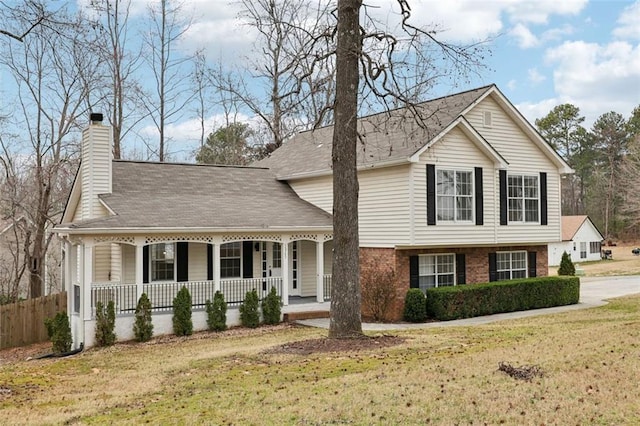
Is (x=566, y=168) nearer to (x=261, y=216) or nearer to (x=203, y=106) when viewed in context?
(x=261, y=216)

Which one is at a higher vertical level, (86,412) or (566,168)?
(566,168)

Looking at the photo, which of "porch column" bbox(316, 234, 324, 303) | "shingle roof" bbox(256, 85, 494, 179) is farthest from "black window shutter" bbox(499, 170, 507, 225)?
"porch column" bbox(316, 234, 324, 303)

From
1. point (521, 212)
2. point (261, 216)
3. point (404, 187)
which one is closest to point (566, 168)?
point (521, 212)

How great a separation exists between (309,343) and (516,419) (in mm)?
6627

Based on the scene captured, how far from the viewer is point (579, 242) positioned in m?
54.3

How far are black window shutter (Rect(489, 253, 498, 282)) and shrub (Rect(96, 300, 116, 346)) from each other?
1240cm

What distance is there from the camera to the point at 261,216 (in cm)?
1948

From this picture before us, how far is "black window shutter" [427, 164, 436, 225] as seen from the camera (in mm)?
18672

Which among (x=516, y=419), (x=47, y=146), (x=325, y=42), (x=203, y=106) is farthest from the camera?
(x=203, y=106)

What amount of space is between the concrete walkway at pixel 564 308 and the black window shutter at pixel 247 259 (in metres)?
2.56

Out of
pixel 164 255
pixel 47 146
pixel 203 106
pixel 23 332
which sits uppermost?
pixel 203 106

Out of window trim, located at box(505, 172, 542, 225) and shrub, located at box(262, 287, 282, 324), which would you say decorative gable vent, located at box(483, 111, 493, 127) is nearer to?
window trim, located at box(505, 172, 542, 225)

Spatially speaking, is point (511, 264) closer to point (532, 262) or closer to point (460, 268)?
point (532, 262)

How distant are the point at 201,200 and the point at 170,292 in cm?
363
